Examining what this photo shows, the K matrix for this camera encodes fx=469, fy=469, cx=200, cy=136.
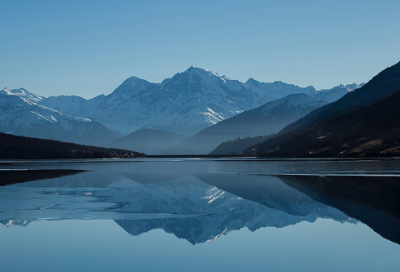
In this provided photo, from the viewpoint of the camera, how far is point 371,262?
25594 millimetres

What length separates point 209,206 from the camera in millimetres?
45375

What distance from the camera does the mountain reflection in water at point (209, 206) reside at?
36.4 meters

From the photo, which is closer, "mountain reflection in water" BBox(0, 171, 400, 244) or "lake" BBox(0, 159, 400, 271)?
"lake" BBox(0, 159, 400, 271)

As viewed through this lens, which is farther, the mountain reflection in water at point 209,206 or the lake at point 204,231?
the mountain reflection in water at point 209,206

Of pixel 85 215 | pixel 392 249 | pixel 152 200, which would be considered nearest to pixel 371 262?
pixel 392 249

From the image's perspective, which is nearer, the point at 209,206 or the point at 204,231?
the point at 204,231

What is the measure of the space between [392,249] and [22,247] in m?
22.8

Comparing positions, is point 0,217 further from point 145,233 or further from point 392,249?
point 392,249

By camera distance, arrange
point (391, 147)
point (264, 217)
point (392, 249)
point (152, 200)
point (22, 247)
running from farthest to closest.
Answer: point (391, 147) → point (152, 200) → point (264, 217) → point (22, 247) → point (392, 249)

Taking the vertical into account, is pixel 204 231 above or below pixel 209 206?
below

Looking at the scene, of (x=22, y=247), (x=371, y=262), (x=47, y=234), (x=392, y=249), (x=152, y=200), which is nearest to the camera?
(x=371, y=262)

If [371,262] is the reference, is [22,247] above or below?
above

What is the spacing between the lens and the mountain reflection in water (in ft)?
119

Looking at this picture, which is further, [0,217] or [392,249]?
[0,217]
